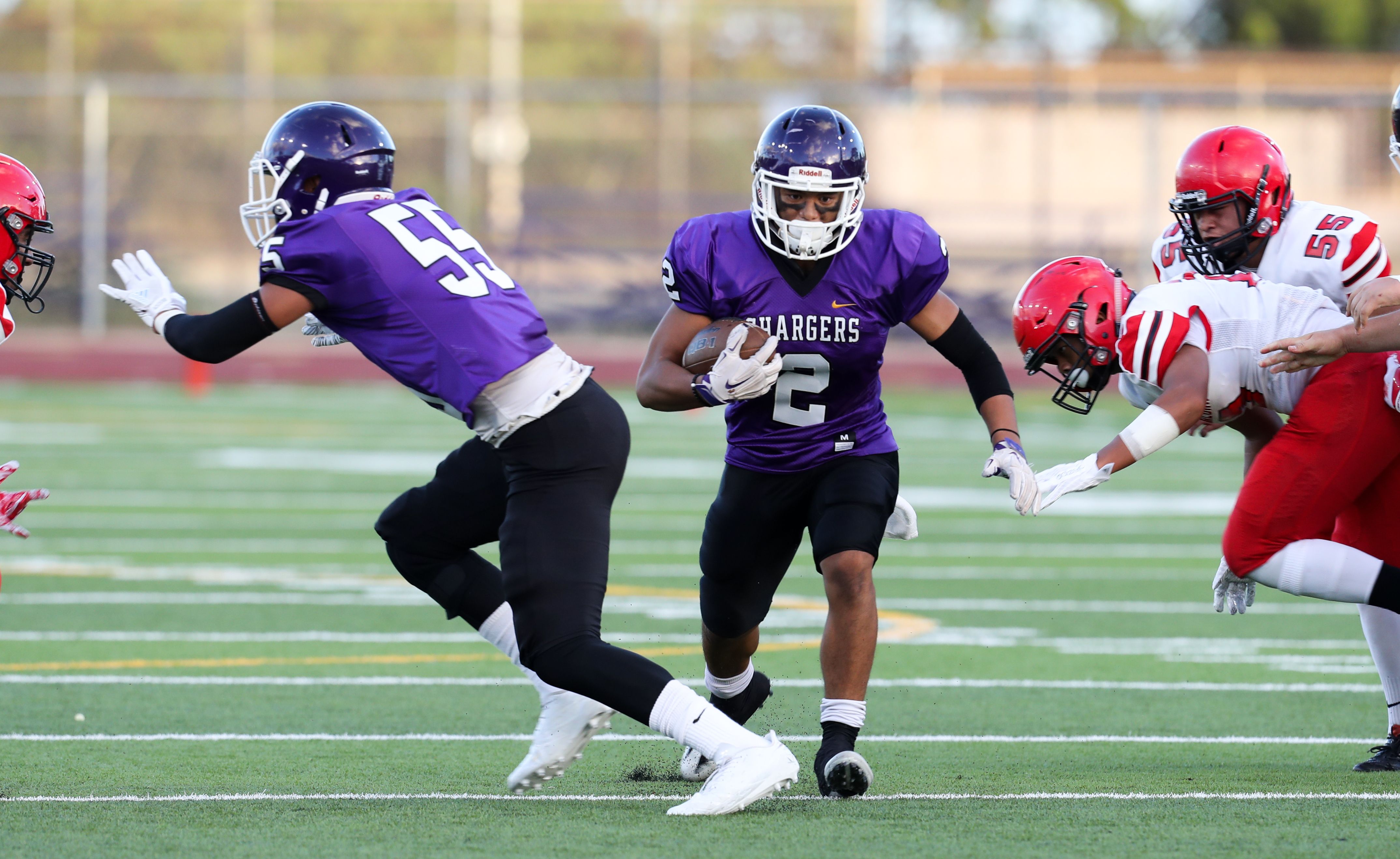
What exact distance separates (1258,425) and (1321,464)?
44 cm

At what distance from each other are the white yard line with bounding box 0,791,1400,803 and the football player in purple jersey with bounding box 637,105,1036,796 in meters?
0.25

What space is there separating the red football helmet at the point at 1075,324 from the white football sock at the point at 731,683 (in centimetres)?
112

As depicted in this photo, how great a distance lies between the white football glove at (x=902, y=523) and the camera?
181 inches

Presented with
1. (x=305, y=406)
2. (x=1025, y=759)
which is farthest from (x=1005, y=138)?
(x=1025, y=759)

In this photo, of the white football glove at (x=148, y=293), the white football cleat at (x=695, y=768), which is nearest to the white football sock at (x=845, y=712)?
the white football cleat at (x=695, y=768)

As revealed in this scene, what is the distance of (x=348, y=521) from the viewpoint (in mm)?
10102

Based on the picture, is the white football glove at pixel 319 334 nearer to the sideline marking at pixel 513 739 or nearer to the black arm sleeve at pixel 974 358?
the sideline marking at pixel 513 739

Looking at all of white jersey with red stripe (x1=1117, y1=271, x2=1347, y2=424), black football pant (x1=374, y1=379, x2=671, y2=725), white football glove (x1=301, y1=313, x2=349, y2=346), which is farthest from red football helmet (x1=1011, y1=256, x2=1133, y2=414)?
white football glove (x1=301, y1=313, x2=349, y2=346)

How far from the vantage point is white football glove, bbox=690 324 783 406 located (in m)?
4.16

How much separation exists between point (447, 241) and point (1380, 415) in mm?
2307

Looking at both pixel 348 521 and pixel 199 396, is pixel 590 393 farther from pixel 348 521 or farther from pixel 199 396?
pixel 199 396

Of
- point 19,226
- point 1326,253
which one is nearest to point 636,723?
point 19,226

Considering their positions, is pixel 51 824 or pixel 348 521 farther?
pixel 348 521

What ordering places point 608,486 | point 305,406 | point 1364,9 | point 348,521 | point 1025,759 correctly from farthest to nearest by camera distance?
point 1364,9, point 305,406, point 348,521, point 1025,759, point 608,486
